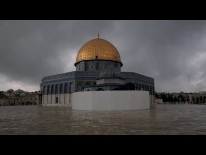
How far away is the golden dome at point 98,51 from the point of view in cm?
3131

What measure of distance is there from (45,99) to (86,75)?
10.7 m

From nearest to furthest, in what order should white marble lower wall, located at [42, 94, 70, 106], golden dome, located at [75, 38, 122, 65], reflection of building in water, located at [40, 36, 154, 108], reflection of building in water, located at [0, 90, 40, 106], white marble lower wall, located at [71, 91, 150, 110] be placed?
white marble lower wall, located at [71, 91, 150, 110], reflection of building in water, located at [40, 36, 154, 108], white marble lower wall, located at [42, 94, 70, 106], golden dome, located at [75, 38, 122, 65], reflection of building in water, located at [0, 90, 40, 106]

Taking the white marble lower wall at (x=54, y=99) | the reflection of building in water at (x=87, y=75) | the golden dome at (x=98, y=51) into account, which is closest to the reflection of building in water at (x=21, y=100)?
the white marble lower wall at (x=54, y=99)

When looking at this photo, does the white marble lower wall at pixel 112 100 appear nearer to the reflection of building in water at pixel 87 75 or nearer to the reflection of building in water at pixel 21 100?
the reflection of building in water at pixel 87 75

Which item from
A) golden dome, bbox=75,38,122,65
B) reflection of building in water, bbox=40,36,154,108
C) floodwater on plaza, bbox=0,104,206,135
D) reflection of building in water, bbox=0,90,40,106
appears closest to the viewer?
floodwater on plaza, bbox=0,104,206,135

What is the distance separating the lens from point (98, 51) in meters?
31.4

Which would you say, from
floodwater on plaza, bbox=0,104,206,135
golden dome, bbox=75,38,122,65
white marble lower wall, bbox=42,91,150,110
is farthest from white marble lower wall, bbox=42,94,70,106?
floodwater on plaza, bbox=0,104,206,135

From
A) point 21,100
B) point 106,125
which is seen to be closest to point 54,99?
point 106,125

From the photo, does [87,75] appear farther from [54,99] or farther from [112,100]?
[112,100]

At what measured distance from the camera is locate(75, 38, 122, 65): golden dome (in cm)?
3131

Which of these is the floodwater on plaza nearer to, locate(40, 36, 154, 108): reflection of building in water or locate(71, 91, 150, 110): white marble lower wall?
locate(71, 91, 150, 110): white marble lower wall
